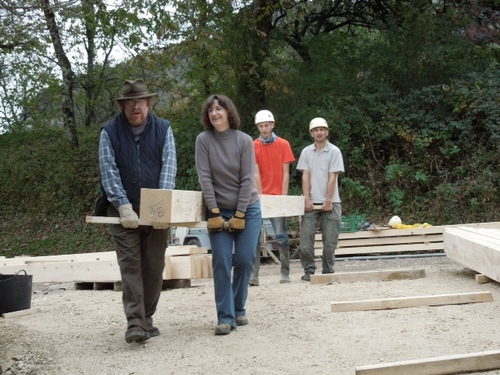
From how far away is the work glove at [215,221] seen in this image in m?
7.14

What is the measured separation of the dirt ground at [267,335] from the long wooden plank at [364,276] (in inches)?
8.7

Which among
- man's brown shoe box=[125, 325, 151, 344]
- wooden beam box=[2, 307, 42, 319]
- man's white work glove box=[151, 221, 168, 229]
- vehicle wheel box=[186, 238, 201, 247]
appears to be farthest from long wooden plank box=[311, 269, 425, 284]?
vehicle wheel box=[186, 238, 201, 247]

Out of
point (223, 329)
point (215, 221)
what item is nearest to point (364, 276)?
point (223, 329)

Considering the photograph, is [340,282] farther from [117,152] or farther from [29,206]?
[29,206]

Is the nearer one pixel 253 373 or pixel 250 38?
pixel 253 373

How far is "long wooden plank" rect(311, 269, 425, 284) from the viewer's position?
10484 mm

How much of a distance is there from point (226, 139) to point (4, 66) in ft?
67.4

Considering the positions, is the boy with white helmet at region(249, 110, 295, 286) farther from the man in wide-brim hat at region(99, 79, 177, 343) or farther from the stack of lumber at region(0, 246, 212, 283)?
the man in wide-brim hat at region(99, 79, 177, 343)

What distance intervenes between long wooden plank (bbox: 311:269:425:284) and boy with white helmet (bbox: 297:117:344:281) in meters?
0.62

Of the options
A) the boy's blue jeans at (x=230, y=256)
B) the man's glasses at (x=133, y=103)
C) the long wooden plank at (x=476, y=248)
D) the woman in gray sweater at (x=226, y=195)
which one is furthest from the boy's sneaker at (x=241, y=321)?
the long wooden plank at (x=476, y=248)

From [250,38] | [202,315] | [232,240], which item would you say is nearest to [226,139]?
[232,240]

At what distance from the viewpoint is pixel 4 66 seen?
26.1 meters

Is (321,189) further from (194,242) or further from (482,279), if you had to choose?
(194,242)

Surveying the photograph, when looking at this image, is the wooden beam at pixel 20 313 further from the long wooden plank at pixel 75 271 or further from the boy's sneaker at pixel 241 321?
the boy's sneaker at pixel 241 321
